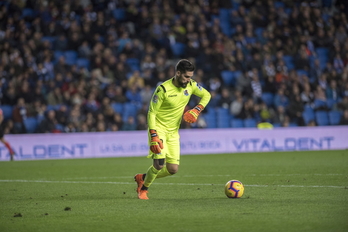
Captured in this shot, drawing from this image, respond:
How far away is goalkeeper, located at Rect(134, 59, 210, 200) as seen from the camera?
352 inches

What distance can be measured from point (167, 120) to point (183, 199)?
4.07 feet

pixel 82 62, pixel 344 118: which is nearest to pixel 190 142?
pixel 82 62

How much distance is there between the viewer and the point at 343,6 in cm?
2881

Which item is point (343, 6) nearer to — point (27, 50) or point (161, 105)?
point (27, 50)

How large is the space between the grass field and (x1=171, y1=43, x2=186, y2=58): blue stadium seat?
867 cm

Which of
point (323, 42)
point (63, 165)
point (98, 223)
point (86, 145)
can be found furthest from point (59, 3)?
point (98, 223)

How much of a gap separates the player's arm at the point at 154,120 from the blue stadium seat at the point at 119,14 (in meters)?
15.9

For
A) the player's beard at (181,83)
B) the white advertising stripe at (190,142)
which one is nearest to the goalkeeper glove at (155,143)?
the player's beard at (181,83)

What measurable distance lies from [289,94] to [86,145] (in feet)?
27.2

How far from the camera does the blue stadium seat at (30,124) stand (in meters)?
20.0

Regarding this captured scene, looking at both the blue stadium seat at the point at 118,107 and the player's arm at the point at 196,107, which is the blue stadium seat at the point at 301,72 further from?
the player's arm at the point at 196,107

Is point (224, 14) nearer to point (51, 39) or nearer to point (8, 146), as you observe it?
point (51, 39)

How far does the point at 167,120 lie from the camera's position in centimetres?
941

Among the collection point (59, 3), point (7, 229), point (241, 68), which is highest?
point (59, 3)
